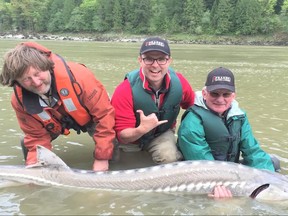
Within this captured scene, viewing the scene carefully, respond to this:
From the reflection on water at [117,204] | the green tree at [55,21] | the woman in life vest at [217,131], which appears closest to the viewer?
the reflection on water at [117,204]

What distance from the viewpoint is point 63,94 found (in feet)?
16.4

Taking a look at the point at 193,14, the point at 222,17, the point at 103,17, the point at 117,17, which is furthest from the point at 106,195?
the point at 103,17

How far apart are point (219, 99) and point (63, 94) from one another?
1923 mm

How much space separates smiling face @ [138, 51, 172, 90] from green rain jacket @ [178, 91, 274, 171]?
0.63m

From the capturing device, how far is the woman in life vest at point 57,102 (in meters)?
4.70

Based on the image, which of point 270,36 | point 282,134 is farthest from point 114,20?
point 282,134

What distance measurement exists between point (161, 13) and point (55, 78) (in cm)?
8973

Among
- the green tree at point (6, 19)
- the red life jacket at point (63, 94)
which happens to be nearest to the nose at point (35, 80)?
the red life jacket at point (63, 94)

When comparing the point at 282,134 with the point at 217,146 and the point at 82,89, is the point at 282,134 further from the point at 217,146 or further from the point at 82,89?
the point at 82,89

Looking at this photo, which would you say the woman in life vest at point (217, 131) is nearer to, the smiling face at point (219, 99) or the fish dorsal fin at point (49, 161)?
the smiling face at point (219, 99)

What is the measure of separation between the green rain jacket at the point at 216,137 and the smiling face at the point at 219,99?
0.08 metres

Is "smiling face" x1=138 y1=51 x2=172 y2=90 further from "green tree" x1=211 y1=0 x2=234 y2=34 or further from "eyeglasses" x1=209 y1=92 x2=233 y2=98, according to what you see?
"green tree" x1=211 y1=0 x2=234 y2=34

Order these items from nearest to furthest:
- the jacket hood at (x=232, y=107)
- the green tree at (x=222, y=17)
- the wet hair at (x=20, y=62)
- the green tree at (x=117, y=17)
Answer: the wet hair at (x=20, y=62)
the jacket hood at (x=232, y=107)
the green tree at (x=222, y=17)
the green tree at (x=117, y=17)

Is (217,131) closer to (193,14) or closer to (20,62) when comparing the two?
(20,62)
